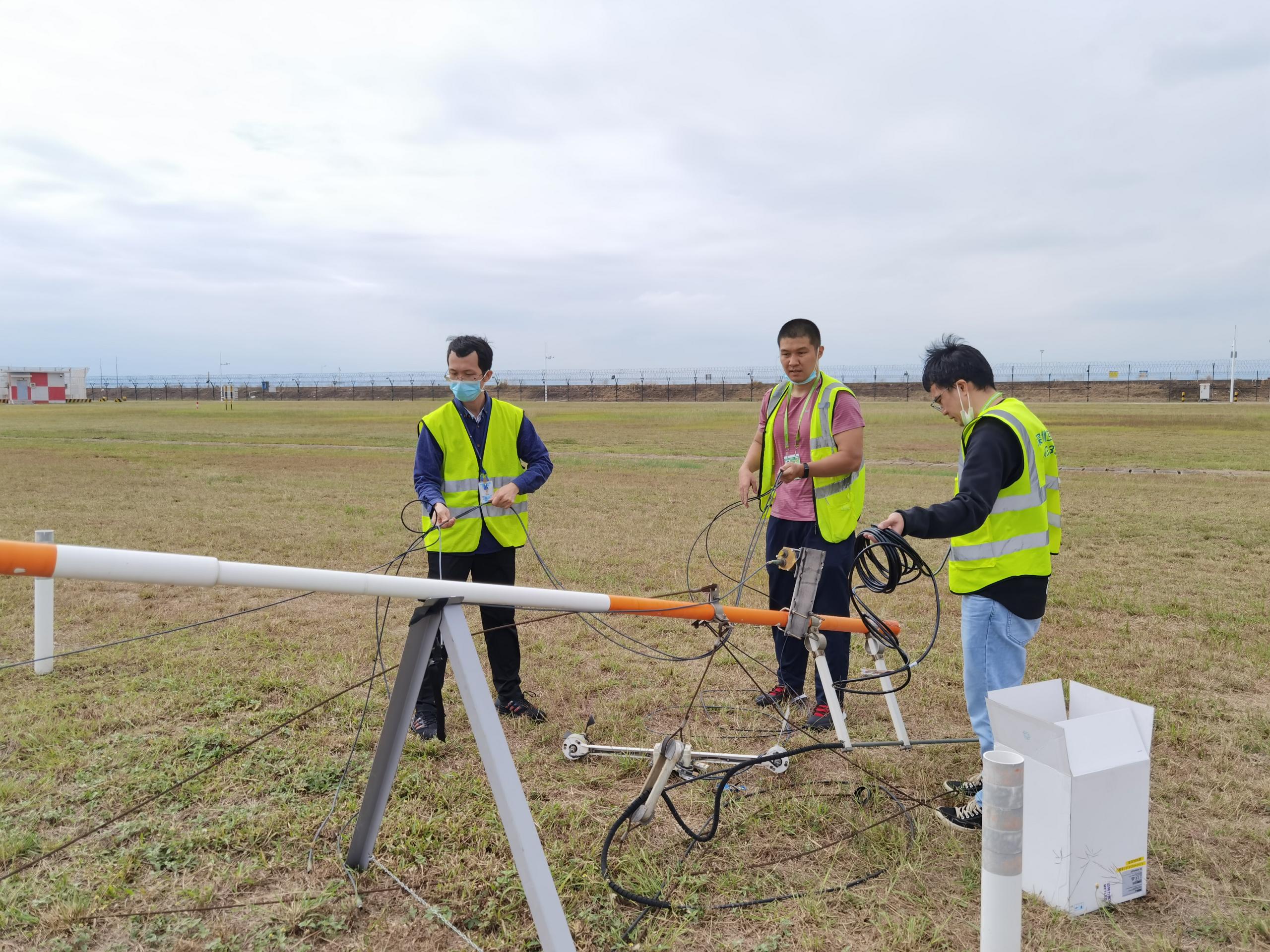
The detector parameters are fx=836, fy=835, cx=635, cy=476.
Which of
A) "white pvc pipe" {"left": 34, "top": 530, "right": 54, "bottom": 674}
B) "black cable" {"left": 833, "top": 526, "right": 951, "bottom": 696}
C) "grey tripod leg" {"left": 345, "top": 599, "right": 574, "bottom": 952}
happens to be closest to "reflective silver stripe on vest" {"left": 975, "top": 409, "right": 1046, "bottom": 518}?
"black cable" {"left": 833, "top": 526, "right": 951, "bottom": 696}

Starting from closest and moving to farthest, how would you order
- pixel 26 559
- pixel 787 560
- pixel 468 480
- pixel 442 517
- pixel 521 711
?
pixel 26 559
pixel 787 560
pixel 442 517
pixel 468 480
pixel 521 711

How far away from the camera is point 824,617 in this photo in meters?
3.74

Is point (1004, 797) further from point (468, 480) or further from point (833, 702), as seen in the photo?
point (468, 480)

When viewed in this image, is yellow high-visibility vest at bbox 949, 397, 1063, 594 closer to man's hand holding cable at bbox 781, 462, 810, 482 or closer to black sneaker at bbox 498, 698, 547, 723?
man's hand holding cable at bbox 781, 462, 810, 482

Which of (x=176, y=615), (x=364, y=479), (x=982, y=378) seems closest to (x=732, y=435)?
(x=364, y=479)

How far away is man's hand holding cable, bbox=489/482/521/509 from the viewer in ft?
15.0

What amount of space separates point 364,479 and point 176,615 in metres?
9.59

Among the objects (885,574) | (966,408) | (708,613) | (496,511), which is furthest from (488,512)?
(966,408)

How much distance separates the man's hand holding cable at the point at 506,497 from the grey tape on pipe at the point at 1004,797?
2888mm

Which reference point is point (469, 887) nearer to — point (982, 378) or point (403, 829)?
point (403, 829)

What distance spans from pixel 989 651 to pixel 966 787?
0.73m

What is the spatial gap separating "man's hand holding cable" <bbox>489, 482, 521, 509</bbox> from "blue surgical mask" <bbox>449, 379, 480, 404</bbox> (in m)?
0.55

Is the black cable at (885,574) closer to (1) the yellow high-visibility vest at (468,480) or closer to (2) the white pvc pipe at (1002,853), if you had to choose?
(2) the white pvc pipe at (1002,853)

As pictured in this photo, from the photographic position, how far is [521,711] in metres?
4.89
